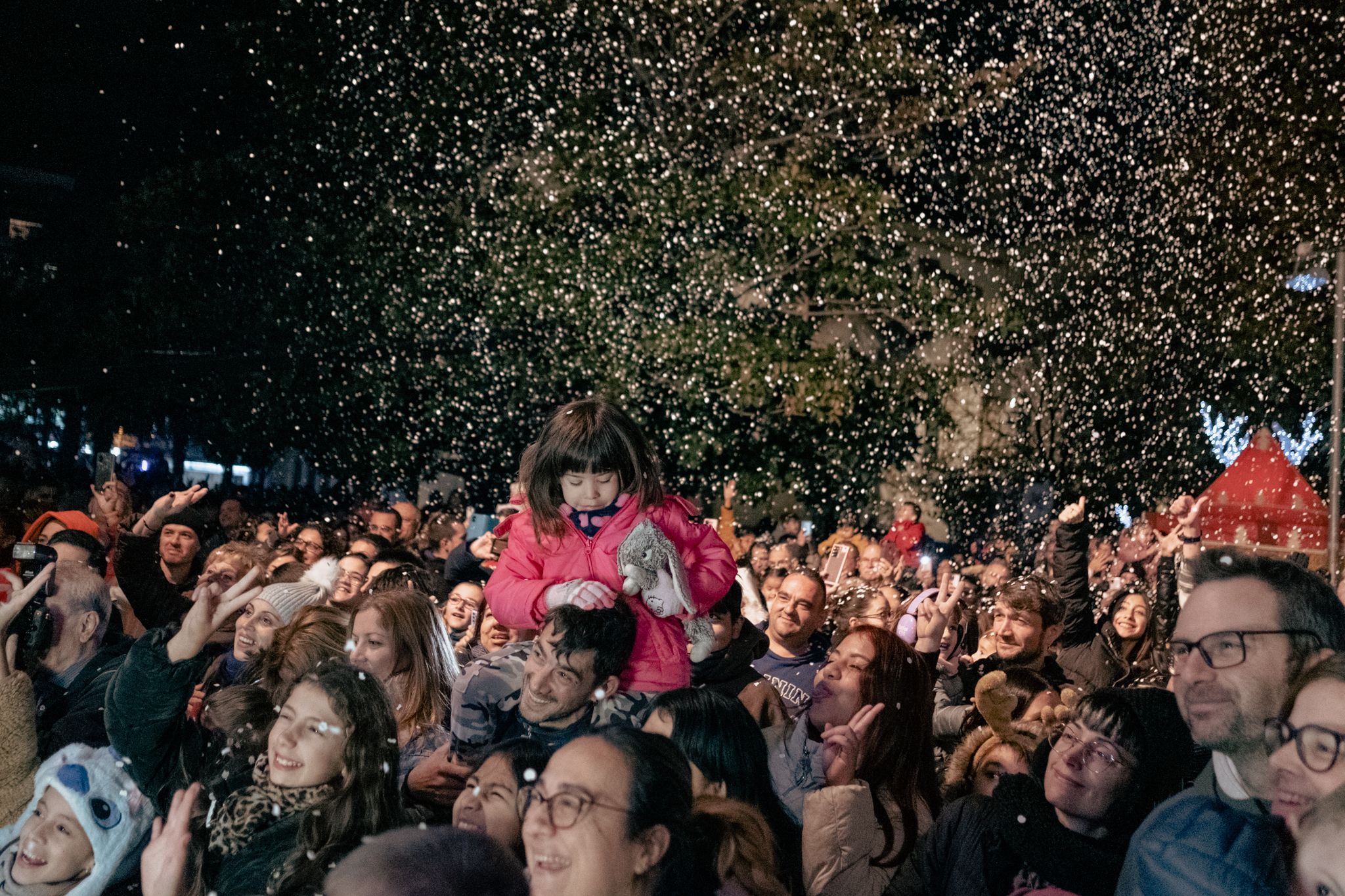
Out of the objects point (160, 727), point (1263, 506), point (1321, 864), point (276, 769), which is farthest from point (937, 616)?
point (1263, 506)

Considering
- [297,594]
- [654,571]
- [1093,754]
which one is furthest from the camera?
[297,594]

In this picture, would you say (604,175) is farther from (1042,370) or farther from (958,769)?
(958,769)

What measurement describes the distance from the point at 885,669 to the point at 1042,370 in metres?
11.4

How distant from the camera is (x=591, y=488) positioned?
Answer: 3.81 metres

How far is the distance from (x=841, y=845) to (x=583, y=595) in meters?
0.98

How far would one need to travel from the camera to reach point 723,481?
1329 centimetres

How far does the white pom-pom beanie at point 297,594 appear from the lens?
188 inches

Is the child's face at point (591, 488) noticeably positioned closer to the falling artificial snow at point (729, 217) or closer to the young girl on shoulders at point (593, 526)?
the young girl on shoulders at point (593, 526)

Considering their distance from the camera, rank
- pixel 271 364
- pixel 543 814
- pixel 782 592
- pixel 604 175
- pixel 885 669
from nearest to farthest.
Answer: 1. pixel 543 814
2. pixel 885 669
3. pixel 782 592
4. pixel 604 175
5. pixel 271 364

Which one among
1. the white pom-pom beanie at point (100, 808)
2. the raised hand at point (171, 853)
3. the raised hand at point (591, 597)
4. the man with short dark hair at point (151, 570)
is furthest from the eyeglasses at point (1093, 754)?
the man with short dark hair at point (151, 570)

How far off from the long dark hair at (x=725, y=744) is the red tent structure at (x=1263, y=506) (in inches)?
244

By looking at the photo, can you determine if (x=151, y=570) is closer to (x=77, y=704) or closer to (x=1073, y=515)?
(x=77, y=704)

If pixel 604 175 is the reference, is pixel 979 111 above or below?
above

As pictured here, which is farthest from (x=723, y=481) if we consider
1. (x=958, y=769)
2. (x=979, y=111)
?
(x=958, y=769)
